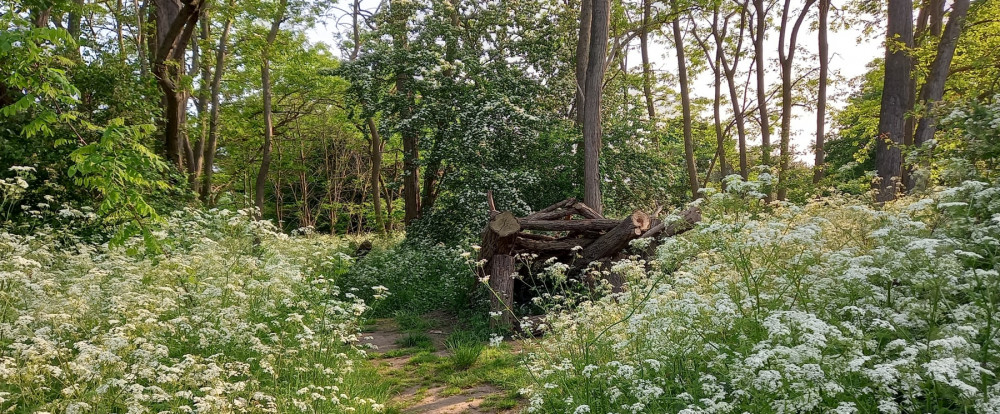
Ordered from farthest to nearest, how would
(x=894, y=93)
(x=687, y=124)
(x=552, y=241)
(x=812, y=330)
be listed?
(x=687, y=124) < (x=894, y=93) < (x=552, y=241) < (x=812, y=330)

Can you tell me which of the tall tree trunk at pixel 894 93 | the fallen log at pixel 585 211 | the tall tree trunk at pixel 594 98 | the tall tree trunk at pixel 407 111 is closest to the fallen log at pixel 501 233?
the fallen log at pixel 585 211

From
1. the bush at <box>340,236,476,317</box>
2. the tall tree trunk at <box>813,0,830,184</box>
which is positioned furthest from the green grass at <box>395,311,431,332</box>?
the tall tree trunk at <box>813,0,830,184</box>

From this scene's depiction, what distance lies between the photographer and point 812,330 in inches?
114

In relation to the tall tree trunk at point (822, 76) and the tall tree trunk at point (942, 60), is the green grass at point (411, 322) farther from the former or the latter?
the tall tree trunk at point (822, 76)

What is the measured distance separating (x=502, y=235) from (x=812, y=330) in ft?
16.1

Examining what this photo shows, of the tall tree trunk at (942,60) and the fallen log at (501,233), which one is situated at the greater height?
the tall tree trunk at (942,60)

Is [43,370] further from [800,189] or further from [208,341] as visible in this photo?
[800,189]

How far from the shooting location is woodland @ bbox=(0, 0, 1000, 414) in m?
3.13

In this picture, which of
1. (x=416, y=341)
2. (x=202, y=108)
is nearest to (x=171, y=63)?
(x=416, y=341)

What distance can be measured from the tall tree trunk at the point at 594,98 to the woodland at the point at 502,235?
45mm

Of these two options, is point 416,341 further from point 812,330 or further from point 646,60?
point 646,60

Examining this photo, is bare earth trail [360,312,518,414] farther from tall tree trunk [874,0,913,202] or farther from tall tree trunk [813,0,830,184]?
tall tree trunk [813,0,830,184]

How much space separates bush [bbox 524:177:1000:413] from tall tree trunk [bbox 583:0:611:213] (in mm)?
6251

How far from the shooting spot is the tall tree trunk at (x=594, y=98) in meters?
10.6
